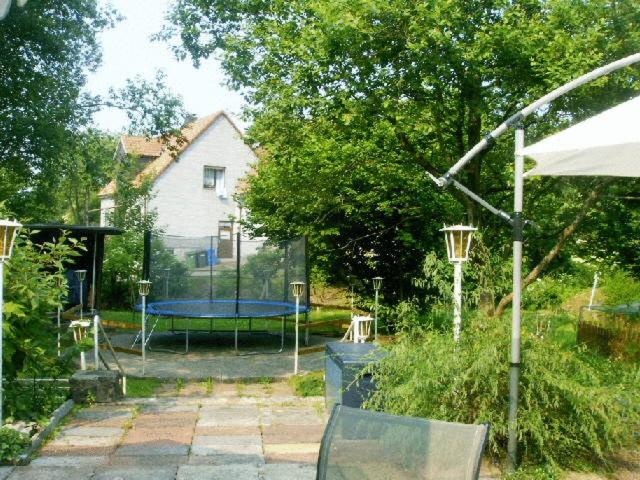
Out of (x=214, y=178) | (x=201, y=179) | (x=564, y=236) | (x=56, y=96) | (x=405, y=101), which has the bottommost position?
(x=564, y=236)

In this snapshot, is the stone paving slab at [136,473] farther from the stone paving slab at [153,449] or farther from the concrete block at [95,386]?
the concrete block at [95,386]

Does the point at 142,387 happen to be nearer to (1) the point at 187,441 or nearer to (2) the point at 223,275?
(1) the point at 187,441

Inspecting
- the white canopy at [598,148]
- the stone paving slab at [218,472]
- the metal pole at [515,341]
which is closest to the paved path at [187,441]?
the stone paving slab at [218,472]

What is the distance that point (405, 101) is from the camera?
421 inches

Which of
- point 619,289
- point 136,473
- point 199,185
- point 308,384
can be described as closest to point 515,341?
point 136,473

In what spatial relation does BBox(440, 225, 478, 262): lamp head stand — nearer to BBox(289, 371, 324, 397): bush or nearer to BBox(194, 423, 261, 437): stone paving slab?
BBox(194, 423, 261, 437): stone paving slab

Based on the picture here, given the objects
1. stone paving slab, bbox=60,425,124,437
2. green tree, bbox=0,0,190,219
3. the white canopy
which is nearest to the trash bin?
stone paving slab, bbox=60,425,124,437

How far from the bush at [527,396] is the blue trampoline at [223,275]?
795 centimetres

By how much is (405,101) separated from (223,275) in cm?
574

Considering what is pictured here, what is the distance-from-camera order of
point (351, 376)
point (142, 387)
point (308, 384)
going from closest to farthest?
point (351, 376)
point (308, 384)
point (142, 387)

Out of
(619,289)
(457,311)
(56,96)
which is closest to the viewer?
(457,311)

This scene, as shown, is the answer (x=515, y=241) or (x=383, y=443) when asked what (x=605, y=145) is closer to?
(x=515, y=241)

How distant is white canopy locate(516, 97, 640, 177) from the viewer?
14.3ft

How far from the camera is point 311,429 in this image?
691 cm
